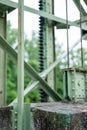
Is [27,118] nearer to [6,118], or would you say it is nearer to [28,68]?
[6,118]

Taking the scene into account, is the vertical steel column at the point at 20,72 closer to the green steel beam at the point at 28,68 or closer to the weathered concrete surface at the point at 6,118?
the weathered concrete surface at the point at 6,118

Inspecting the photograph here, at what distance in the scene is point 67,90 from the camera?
7.87ft

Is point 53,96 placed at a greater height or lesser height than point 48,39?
lesser

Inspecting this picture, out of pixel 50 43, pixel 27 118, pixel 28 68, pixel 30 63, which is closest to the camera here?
pixel 27 118

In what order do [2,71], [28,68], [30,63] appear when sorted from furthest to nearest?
1. [30,63]
2. [2,71]
3. [28,68]

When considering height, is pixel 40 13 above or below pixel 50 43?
above

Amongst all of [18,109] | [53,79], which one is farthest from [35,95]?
[18,109]

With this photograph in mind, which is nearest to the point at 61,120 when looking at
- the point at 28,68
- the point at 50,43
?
the point at 28,68

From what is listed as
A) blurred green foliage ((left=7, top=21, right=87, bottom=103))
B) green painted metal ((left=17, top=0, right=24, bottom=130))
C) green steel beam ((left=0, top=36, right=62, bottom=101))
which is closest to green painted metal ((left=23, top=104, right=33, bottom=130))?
green painted metal ((left=17, top=0, right=24, bottom=130))

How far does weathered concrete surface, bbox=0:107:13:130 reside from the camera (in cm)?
188

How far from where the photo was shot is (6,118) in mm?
1933

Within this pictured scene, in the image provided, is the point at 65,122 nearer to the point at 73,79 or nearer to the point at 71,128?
the point at 71,128

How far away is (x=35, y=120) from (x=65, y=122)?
12.4 inches

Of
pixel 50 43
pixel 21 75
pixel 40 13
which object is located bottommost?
pixel 21 75
